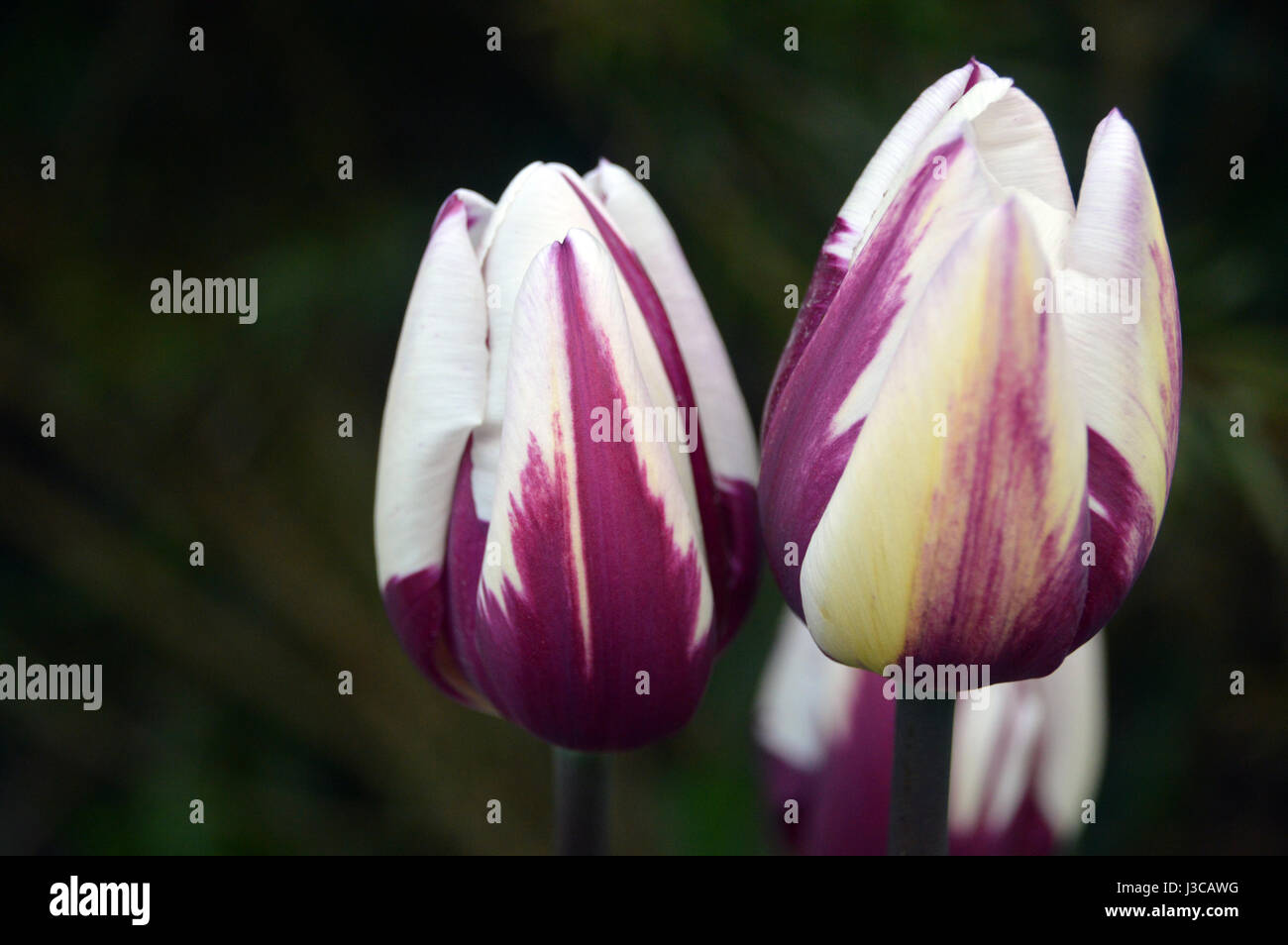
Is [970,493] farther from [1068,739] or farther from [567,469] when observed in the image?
[1068,739]

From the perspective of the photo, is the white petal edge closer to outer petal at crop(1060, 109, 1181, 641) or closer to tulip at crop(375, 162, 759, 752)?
tulip at crop(375, 162, 759, 752)

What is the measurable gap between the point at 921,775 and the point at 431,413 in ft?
0.45

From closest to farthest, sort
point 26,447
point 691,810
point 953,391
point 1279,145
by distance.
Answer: point 953,391, point 691,810, point 1279,145, point 26,447

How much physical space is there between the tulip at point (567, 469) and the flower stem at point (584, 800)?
2 cm

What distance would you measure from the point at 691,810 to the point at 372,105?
50 cm

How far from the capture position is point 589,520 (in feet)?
1.02

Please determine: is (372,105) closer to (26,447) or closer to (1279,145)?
(26,447)

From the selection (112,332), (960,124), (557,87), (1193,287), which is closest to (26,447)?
(112,332)

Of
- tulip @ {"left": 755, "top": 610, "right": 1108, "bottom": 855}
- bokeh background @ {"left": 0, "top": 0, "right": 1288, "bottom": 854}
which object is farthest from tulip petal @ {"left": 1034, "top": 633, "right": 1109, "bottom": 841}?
bokeh background @ {"left": 0, "top": 0, "right": 1288, "bottom": 854}

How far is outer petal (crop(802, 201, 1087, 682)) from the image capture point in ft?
0.88

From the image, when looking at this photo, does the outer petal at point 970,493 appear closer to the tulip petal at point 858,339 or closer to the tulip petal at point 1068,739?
the tulip petal at point 858,339

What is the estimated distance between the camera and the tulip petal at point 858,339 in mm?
282

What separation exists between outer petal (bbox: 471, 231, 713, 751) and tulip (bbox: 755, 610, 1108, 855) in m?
0.10

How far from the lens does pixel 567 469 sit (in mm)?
308
